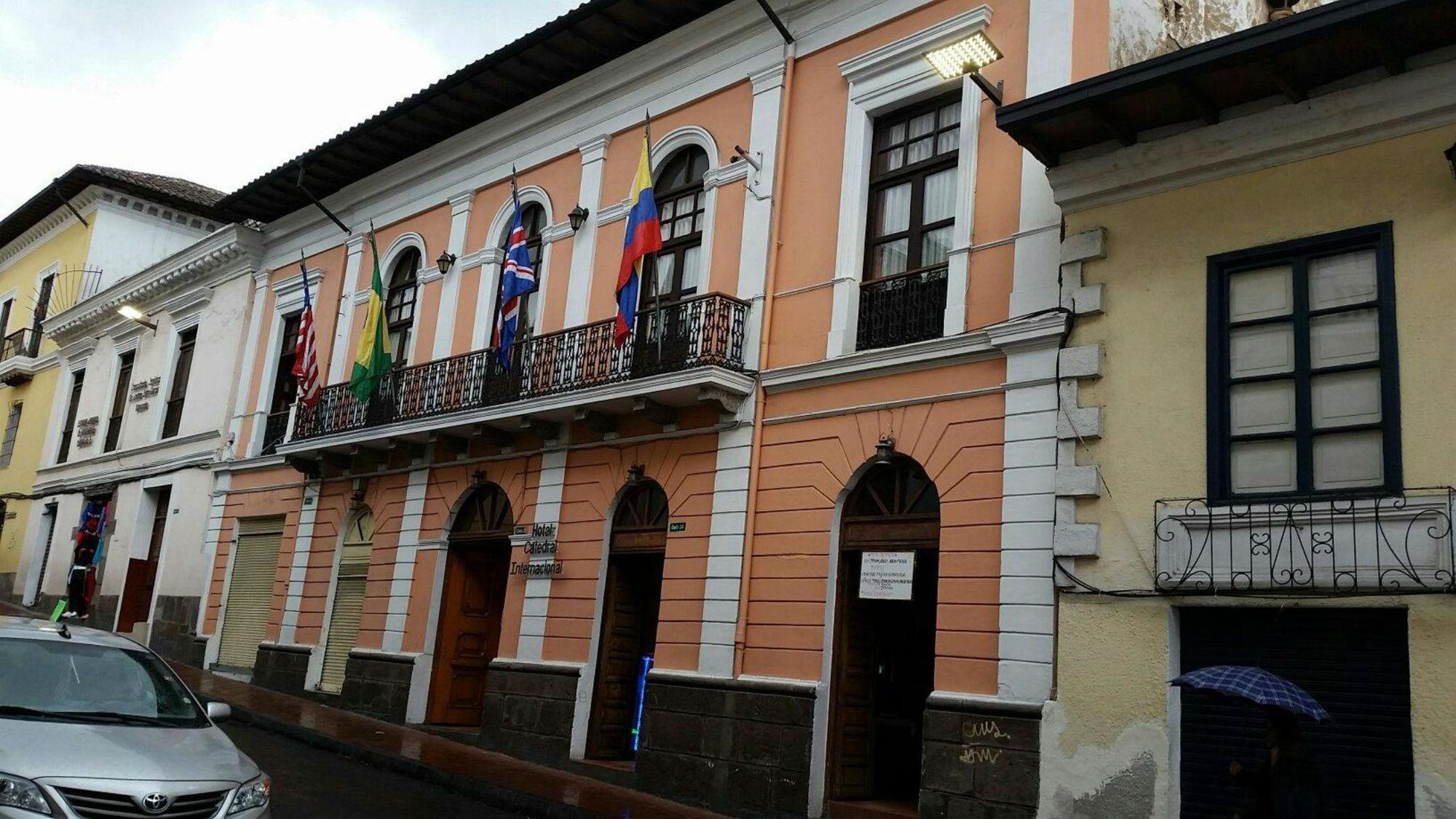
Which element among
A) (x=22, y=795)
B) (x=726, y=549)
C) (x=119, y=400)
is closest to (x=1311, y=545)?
(x=726, y=549)

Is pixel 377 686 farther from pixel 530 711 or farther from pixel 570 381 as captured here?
pixel 570 381

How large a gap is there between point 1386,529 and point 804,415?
583cm

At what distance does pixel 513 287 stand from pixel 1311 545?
32.2 ft

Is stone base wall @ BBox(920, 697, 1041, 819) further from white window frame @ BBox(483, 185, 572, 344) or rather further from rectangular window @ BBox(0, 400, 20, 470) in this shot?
rectangular window @ BBox(0, 400, 20, 470)

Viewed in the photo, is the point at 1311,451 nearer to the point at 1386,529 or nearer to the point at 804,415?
the point at 1386,529

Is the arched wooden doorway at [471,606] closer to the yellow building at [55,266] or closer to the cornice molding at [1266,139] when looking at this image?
the cornice molding at [1266,139]

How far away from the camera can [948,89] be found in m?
12.5

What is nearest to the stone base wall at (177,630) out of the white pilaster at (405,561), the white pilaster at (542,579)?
the white pilaster at (405,561)

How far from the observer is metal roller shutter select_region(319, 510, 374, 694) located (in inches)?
734

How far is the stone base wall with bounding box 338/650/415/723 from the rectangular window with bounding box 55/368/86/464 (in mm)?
16199

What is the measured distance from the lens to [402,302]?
19.7m

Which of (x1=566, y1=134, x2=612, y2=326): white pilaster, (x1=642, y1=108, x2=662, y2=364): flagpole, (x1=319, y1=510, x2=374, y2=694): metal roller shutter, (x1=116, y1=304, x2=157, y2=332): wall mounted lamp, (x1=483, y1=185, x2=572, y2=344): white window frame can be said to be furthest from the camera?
(x1=116, y1=304, x2=157, y2=332): wall mounted lamp

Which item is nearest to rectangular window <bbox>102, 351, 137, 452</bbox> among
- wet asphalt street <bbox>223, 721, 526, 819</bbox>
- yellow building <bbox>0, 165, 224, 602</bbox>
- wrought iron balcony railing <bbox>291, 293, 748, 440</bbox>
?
yellow building <bbox>0, 165, 224, 602</bbox>

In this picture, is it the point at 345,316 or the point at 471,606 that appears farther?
the point at 345,316
